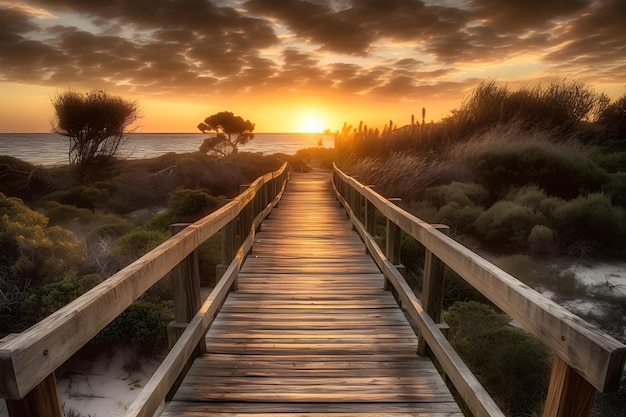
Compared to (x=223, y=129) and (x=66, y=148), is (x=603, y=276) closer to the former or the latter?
(x=223, y=129)

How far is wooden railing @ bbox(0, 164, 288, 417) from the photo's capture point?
3.67 ft

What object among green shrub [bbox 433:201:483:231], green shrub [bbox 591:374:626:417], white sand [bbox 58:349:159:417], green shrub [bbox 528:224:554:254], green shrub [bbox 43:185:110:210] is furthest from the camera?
green shrub [bbox 43:185:110:210]

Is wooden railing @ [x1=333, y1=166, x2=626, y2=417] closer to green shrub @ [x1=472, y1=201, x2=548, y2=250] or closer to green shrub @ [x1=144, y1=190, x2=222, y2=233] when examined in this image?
green shrub @ [x1=472, y1=201, x2=548, y2=250]

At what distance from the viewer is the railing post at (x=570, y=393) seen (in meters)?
1.36

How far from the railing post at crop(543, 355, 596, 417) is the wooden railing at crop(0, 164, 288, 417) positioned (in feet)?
5.26

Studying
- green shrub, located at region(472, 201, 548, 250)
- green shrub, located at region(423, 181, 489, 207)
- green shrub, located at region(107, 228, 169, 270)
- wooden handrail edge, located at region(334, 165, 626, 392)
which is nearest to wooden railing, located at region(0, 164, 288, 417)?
wooden handrail edge, located at region(334, 165, 626, 392)

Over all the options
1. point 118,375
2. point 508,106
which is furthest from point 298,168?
point 118,375

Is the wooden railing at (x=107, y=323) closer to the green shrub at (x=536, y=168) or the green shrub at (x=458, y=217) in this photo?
the green shrub at (x=458, y=217)

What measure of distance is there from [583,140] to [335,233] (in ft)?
48.2

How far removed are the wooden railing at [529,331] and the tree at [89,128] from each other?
2125 centimetres

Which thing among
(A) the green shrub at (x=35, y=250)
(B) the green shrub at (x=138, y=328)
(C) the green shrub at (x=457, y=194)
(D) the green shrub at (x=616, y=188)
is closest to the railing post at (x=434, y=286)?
(B) the green shrub at (x=138, y=328)

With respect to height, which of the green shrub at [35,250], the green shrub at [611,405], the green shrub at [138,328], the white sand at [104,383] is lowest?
the white sand at [104,383]

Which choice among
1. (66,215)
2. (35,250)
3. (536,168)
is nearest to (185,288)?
(35,250)

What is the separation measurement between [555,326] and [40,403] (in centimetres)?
167
